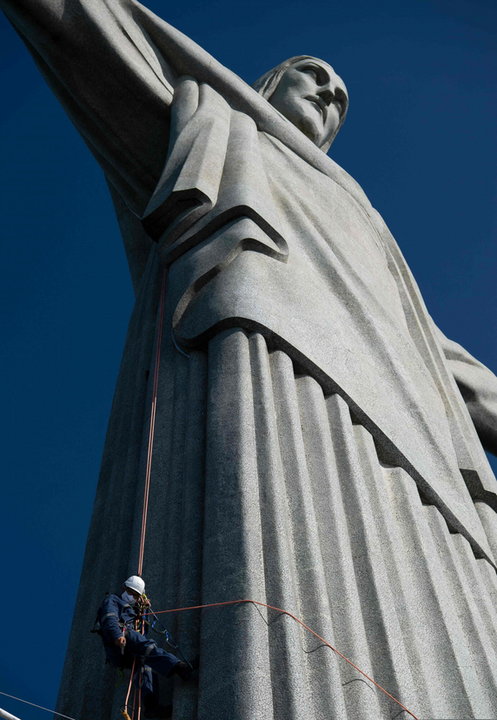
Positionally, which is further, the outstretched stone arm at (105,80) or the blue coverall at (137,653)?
the outstretched stone arm at (105,80)

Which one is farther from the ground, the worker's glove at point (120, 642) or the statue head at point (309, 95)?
the statue head at point (309, 95)

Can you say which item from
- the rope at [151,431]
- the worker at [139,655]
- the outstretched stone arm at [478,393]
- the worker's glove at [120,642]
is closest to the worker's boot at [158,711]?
the worker at [139,655]

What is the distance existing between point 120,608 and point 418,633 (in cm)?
128

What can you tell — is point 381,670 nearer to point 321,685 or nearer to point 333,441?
point 321,685

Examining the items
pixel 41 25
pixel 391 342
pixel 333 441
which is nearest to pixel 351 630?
pixel 333 441

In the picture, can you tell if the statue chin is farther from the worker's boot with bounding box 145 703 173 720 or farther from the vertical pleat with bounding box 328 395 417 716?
the worker's boot with bounding box 145 703 173 720

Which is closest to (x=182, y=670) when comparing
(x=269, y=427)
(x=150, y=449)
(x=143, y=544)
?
(x=143, y=544)

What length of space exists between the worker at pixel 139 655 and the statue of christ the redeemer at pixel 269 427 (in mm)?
97

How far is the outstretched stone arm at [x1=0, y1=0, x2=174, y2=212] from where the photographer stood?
320 inches

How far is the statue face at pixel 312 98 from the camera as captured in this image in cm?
1014

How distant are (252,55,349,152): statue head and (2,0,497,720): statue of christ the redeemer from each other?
1491mm

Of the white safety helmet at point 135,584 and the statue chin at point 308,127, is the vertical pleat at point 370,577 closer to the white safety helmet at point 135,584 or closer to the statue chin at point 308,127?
the white safety helmet at point 135,584

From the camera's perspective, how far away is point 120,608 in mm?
4328

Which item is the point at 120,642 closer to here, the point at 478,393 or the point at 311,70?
the point at 478,393
